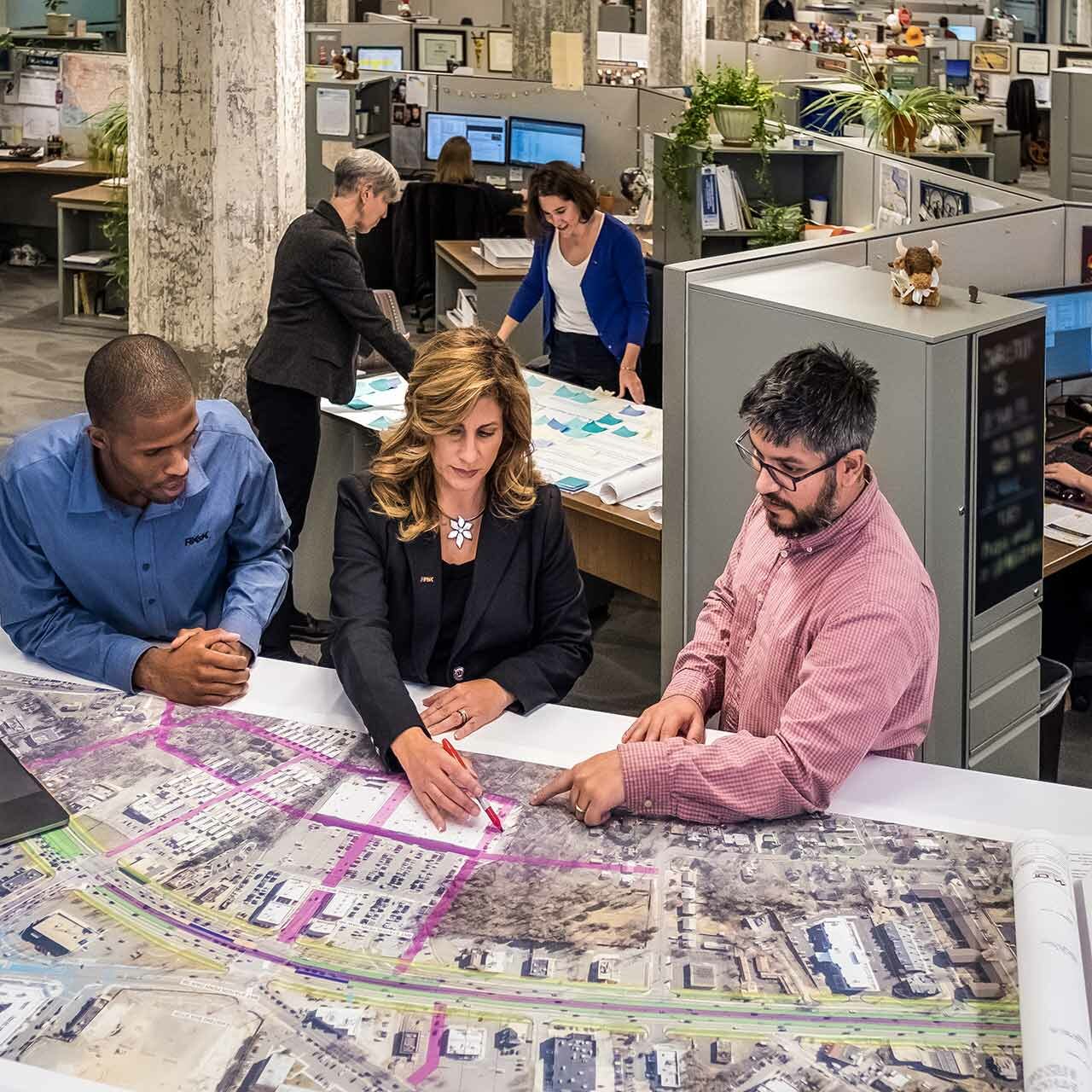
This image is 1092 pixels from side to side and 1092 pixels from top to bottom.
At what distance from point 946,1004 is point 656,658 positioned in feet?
10.6

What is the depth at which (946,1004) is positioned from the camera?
5.17 ft

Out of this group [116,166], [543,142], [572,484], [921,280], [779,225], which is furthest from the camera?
[543,142]

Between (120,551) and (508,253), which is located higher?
(508,253)

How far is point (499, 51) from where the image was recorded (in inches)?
508

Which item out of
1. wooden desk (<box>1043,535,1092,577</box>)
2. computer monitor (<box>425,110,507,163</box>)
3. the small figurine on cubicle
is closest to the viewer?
the small figurine on cubicle

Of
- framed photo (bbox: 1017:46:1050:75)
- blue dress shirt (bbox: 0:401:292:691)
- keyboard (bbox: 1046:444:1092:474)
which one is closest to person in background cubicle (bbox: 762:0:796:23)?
framed photo (bbox: 1017:46:1050:75)

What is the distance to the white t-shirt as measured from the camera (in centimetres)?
501

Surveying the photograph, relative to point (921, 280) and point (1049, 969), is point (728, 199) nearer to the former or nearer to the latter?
point (921, 280)

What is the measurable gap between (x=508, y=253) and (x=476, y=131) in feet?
7.72

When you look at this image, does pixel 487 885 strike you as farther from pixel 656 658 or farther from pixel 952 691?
pixel 656 658

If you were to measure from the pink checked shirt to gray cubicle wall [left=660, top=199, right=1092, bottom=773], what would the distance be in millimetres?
550

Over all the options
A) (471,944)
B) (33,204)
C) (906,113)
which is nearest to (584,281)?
(906,113)

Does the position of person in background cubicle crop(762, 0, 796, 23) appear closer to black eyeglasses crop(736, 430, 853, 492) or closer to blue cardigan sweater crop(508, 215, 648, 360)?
blue cardigan sweater crop(508, 215, 648, 360)

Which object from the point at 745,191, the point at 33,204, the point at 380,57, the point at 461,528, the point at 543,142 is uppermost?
the point at 380,57
